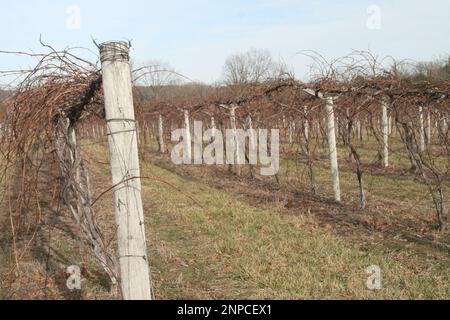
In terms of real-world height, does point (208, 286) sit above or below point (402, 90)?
below

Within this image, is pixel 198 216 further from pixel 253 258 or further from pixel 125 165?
pixel 125 165

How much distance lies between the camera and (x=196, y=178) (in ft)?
39.3

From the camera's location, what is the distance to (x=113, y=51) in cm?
224

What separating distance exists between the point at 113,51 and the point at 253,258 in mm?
3190

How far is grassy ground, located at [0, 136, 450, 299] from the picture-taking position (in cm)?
389

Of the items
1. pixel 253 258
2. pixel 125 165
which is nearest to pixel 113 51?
pixel 125 165

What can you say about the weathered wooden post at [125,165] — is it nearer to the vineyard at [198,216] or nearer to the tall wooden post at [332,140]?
the vineyard at [198,216]

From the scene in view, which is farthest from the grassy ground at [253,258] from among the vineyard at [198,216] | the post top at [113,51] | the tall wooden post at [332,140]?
the post top at [113,51]

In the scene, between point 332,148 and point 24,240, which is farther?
point 332,148

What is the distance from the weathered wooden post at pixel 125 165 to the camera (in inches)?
89.4
